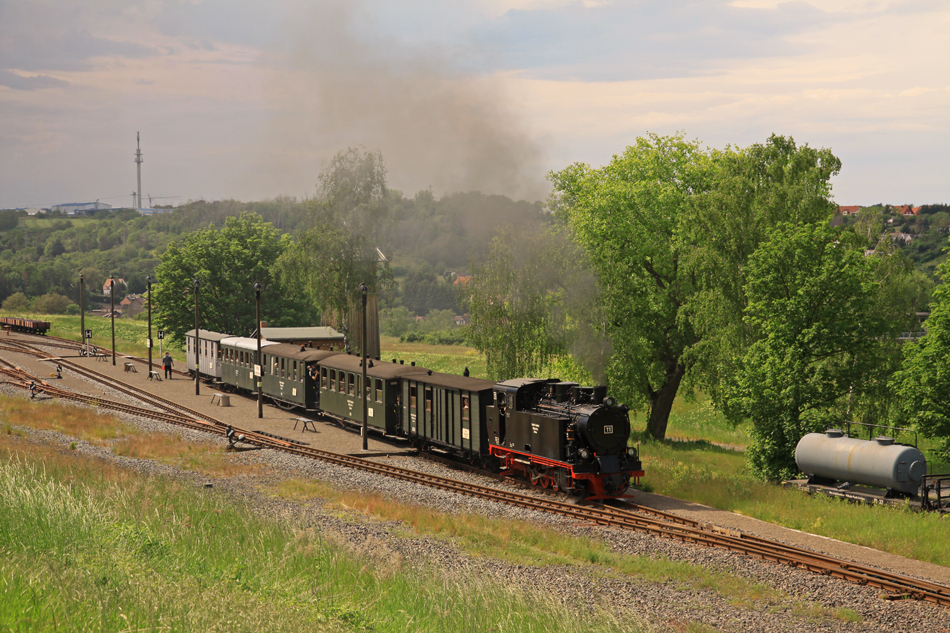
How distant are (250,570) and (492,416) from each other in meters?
12.7

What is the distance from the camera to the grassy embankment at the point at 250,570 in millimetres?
7824

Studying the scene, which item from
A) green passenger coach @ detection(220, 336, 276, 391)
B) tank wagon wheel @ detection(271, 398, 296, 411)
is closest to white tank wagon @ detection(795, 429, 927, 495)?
tank wagon wheel @ detection(271, 398, 296, 411)

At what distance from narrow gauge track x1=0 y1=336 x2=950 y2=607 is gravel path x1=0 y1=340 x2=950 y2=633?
42cm

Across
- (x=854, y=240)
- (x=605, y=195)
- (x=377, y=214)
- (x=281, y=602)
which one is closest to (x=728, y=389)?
(x=854, y=240)

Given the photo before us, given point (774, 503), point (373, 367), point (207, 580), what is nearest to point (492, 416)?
point (774, 503)

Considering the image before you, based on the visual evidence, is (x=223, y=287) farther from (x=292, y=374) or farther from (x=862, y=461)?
(x=862, y=461)

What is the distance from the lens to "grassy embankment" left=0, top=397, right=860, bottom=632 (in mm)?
7824

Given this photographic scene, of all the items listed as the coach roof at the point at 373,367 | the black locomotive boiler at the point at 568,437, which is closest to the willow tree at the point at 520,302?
the coach roof at the point at 373,367

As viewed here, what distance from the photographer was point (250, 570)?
10945mm

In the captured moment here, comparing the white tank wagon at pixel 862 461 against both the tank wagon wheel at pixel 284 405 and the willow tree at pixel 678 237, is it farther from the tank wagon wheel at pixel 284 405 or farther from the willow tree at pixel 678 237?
the tank wagon wheel at pixel 284 405

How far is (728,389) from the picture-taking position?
2752cm

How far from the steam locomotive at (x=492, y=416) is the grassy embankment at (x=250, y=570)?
151 inches

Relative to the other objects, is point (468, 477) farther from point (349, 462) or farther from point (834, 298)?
point (834, 298)

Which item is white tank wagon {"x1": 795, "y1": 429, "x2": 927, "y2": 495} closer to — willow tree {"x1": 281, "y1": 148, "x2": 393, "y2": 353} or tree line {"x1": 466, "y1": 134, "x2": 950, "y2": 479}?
tree line {"x1": 466, "y1": 134, "x2": 950, "y2": 479}
